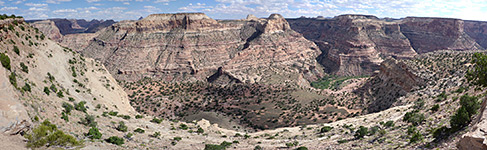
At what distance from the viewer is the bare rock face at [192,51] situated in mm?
110312

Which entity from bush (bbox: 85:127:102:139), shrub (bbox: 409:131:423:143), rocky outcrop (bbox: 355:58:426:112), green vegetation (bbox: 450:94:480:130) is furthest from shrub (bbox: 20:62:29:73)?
rocky outcrop (bbox: 355:58:426:112)

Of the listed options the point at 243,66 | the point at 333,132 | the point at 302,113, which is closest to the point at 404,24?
the point at 243,66

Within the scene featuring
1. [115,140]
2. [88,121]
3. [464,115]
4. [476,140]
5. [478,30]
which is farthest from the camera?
[478,30]

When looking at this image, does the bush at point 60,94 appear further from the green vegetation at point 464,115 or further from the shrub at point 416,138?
the green vegetation at point 464,115

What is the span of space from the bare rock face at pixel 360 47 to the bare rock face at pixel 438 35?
15740 mm

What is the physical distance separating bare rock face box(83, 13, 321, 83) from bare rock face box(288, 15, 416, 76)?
13289 millimetres

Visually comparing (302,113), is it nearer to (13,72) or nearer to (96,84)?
(96,84)

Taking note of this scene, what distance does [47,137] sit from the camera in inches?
637

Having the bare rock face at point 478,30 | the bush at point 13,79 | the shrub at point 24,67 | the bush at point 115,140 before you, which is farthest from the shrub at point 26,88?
the bare rock face at point 478,30

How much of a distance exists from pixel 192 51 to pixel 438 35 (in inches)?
5804

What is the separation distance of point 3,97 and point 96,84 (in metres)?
23.0

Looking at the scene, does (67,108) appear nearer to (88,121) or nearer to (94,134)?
(88,121)

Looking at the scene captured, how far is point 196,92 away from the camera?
246ft

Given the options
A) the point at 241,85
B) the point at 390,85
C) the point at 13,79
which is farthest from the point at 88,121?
the point at 241,85
